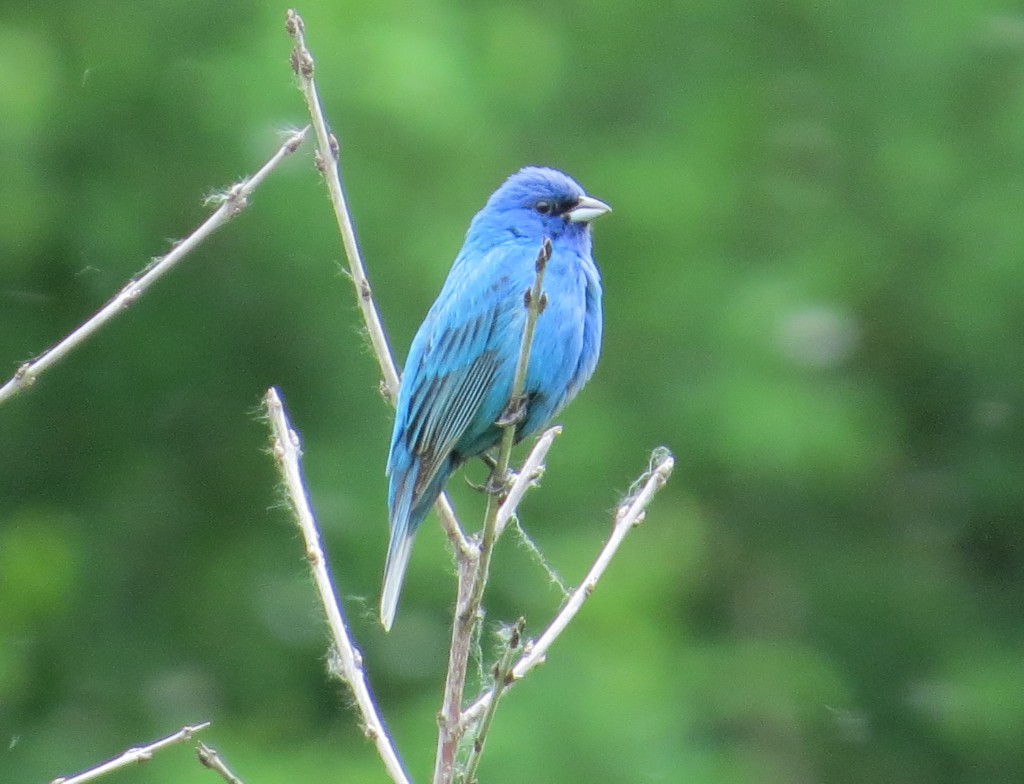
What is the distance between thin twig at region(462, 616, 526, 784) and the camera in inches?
95.1

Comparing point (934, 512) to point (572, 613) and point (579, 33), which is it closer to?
point (579, 33)

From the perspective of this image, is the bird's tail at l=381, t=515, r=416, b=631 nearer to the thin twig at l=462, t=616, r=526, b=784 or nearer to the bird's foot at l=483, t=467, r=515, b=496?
the bird's foot at l=483, t=467, r=515, b=496

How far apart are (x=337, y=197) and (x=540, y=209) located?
1.38m

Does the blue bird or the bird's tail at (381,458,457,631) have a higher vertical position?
the blue bird

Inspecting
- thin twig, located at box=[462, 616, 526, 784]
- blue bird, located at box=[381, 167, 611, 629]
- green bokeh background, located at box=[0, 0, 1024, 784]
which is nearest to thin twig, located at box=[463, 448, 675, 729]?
thin twig, located at box=[462, 616, 526, 784]

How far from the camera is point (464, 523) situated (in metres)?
6.62

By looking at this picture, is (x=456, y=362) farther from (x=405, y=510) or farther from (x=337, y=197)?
(x=337, y=197)

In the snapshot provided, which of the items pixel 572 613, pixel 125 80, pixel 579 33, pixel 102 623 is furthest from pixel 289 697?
pixel 572 613

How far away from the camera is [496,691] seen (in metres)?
2.46

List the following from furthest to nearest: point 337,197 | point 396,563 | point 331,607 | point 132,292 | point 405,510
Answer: point 405,510
point 396,563
point 337,197
point 331,607
point 132,292

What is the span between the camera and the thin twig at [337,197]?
9.55ft

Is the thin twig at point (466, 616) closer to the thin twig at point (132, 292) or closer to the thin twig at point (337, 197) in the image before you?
the thin twig at point (337, 197)

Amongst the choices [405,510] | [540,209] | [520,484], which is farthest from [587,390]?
[520,484]

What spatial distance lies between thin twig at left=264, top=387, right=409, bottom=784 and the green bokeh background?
3537mm
